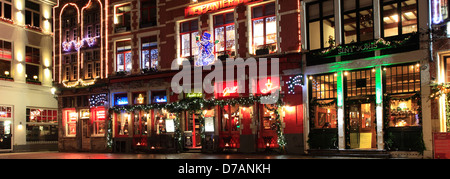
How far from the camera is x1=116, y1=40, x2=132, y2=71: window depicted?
87.9ft

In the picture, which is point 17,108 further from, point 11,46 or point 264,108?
point 264,108

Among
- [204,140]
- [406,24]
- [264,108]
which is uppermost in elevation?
[406,24]

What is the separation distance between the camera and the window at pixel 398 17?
17578 mm

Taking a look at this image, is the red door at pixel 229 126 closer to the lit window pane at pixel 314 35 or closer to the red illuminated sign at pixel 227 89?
the red illuminated sign at pixel 227 89

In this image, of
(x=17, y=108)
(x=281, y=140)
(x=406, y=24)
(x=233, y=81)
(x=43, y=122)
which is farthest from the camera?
(x=43, y=122)

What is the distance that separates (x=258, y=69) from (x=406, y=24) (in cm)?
708

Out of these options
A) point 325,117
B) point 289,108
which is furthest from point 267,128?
point 325,117

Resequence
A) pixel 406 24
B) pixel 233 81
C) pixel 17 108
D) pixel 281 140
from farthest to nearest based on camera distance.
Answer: pixel 17 108
pixel 233 81
pixel 281 140
pixel 406 24

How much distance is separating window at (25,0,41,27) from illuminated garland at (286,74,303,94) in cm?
1942

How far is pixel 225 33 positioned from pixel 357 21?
7.05 m

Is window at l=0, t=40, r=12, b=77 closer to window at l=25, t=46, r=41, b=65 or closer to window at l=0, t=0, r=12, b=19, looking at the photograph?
window at l=25, t=46, r=41, b=65

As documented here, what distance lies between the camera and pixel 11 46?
94.3ft

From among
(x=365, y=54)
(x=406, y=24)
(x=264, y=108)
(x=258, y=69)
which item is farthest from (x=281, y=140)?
(x=406, y=24)

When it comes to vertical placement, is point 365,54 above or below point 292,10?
below
